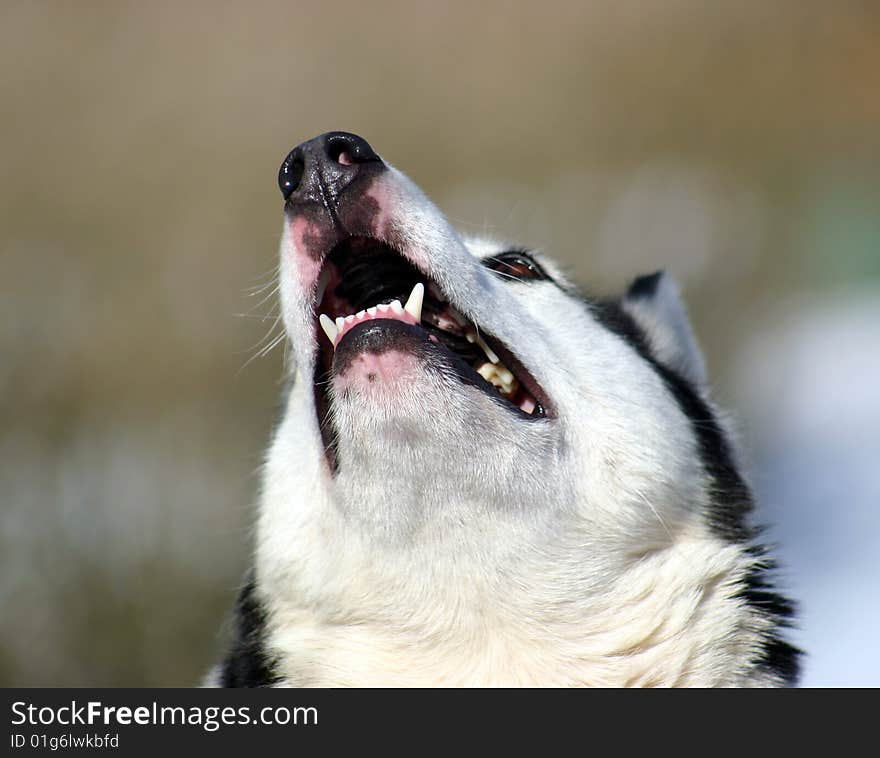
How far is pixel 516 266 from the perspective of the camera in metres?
3.35

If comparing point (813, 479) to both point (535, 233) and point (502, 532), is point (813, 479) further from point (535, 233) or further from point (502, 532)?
point (502, 532)

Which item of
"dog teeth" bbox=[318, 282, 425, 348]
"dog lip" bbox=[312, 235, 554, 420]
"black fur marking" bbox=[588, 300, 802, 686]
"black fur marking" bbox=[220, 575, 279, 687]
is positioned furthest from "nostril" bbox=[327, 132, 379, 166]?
"black fur marking" bbox=[220, 575, 279, 687]

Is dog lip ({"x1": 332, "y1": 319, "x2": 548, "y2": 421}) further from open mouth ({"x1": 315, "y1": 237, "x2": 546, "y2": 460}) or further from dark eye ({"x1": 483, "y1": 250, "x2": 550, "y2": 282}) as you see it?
dark eye ({"x1": 483, "y1": 250, "x2": 550, "y2": 282})

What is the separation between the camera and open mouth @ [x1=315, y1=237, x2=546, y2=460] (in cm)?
271

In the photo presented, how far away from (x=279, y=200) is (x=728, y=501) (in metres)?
7.16

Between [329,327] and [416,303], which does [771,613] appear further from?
[329,327]

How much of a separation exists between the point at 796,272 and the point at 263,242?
16.9ft

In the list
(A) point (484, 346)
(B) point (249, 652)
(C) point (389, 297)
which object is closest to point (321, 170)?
(C) point (389, 297)

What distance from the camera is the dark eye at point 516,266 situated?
327cm

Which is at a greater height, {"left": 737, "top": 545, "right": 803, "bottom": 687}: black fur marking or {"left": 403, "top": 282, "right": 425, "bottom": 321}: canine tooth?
{"left": 403, "top": 282, "right": 425, "bottom": 321}: canine tooth

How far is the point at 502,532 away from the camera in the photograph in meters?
2.63

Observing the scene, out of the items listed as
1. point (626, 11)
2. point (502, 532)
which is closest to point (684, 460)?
point (502, 532)

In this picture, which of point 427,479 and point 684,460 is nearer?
point 427,479

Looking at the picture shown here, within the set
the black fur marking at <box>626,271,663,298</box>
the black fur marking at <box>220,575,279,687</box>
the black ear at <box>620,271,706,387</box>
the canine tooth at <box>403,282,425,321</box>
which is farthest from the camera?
the black fur marking at <box>626,271,663,298</box>
